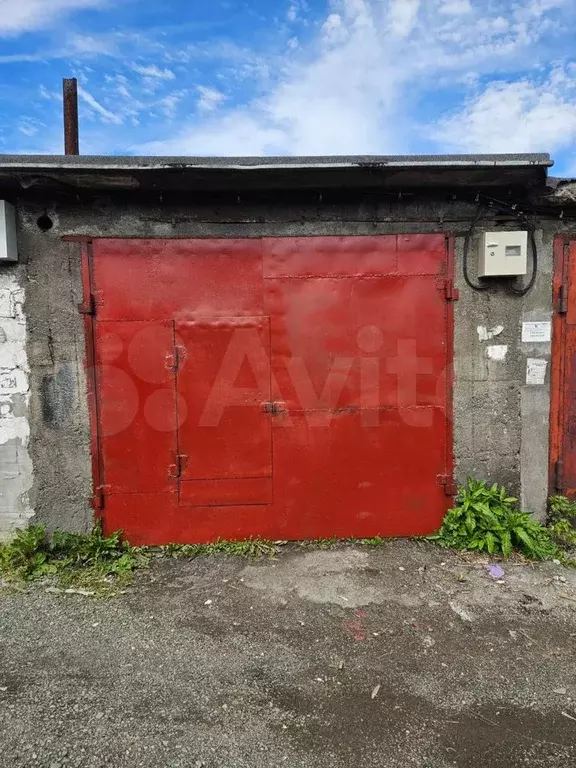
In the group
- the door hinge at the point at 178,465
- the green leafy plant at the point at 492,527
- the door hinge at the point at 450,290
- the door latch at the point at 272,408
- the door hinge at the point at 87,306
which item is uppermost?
the door hinge at the point at 450,290

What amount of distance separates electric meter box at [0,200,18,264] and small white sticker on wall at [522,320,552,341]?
14.4 feet

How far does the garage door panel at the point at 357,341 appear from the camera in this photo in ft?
13.1

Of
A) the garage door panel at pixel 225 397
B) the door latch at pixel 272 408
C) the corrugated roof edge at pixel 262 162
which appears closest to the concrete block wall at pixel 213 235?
the corrugated roof edge at pixel 262 162

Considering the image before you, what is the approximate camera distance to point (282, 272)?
396 cm

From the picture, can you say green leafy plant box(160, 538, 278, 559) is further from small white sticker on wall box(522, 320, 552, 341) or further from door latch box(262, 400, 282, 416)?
small white sticker on wall box(522, 320, 552, 341)

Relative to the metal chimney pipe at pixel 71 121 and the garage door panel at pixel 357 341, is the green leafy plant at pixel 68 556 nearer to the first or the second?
the garage door panel at pixel 357 341

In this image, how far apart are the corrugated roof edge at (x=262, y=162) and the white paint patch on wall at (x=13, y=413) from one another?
99 centimetres

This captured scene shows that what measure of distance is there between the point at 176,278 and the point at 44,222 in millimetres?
1179

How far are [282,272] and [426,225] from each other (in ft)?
4.35

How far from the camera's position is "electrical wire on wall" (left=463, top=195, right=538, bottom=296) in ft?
13.0

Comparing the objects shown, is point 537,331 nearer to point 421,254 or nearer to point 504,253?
point 504,253

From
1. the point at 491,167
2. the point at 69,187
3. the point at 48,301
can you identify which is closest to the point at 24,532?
the point at 48,301

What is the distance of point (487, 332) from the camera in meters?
4.07

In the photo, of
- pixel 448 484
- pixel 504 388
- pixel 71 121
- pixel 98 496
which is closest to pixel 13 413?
pixel 98 496
